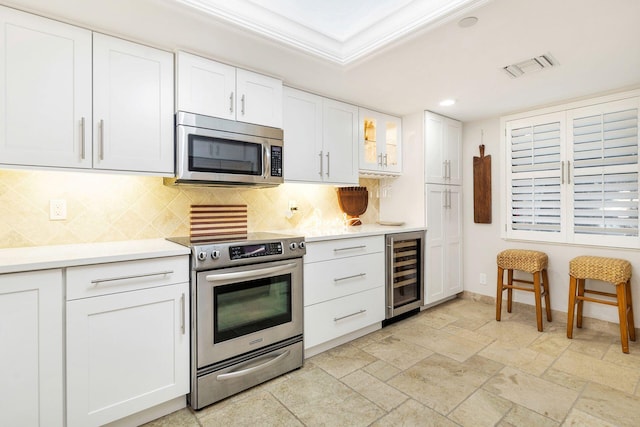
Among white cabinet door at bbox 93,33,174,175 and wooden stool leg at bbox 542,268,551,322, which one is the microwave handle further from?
wooden stool leg at bbox 542,268,551,322

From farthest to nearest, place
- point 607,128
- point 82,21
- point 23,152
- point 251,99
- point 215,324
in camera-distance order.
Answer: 1. point 607,128
2. point 251,99
3. point 215,324
4. point 82,21
5. point 23,152

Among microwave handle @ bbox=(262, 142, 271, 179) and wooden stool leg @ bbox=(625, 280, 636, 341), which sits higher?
microwave handle @ bbox=(262, 142, 271, 179)

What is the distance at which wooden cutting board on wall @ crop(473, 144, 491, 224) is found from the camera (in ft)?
12.3

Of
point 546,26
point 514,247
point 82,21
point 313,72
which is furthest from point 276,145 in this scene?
point 514,247

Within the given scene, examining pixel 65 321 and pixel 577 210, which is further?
pixel 577 210

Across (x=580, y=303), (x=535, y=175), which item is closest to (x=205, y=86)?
(x=535, y=175)

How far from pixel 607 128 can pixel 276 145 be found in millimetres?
2979

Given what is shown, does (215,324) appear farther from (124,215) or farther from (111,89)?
(111,89)

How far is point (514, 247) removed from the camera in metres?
3.58

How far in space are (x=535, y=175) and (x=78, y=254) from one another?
12.8 feet

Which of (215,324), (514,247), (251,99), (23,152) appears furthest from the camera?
(514,247)

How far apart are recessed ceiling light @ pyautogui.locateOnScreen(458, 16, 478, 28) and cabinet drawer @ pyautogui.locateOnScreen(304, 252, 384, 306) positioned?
5.82ft

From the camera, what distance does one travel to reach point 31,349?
1.46 meters

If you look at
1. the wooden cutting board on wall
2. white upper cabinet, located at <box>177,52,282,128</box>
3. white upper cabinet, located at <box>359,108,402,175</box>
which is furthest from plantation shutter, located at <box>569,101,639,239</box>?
white upper cabinet, located at <box>177,52,282,128</box>
